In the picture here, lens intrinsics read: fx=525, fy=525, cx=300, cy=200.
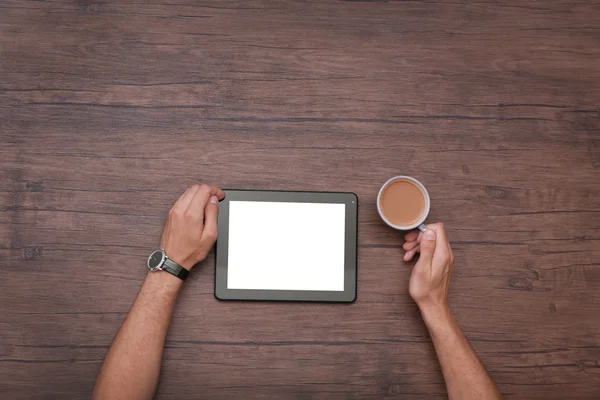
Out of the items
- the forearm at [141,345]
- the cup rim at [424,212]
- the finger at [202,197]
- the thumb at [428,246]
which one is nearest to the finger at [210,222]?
the finger at [202,197]

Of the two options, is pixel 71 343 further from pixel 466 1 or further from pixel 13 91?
pixel 466 1

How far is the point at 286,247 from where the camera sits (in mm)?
1187

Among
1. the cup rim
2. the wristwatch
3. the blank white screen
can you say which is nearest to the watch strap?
the wristwatch

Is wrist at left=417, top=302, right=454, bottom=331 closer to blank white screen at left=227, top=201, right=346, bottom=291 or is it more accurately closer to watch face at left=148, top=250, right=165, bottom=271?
blank white screen at left=227, top=201, right=346, bottom=291

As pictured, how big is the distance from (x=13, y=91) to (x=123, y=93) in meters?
0.26

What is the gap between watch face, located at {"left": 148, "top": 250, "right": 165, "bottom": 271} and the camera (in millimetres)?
1143

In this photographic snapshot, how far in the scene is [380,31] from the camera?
1.25 metres

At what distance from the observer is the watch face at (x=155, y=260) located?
114 centimetres

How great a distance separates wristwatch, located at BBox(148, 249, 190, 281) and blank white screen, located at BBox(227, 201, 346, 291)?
0.11 meters

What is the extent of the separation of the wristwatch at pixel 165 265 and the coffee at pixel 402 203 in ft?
1.52

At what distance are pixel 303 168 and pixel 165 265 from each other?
0.38 metres

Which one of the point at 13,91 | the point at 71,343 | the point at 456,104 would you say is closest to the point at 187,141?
the point at 13,91

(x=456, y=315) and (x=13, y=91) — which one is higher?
(x=13, y=91)

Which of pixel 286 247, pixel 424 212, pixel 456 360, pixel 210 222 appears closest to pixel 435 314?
pixel 456 360
